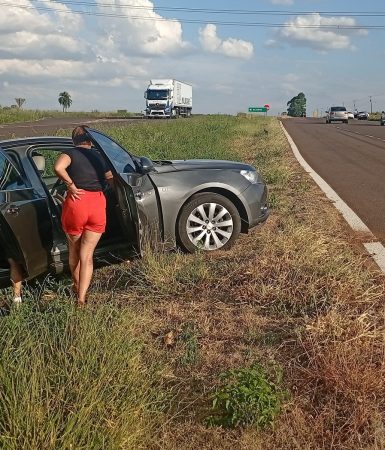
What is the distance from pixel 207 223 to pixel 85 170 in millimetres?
2003

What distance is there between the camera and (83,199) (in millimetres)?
4262

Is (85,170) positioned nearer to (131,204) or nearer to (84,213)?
(84,213)

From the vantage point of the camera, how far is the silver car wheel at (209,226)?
5.90 m

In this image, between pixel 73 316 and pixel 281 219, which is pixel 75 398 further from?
pixel 281 219

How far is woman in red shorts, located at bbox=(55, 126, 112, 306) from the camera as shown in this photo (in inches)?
167

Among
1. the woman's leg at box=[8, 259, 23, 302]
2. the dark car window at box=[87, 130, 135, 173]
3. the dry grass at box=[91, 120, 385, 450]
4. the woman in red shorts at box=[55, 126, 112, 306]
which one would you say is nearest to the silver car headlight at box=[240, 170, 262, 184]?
the dry grass at box=[91, 120, 385, 450]

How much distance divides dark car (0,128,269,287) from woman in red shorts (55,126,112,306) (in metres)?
0.19

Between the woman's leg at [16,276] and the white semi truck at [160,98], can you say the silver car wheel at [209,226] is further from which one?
the white semi truck at [160,98]

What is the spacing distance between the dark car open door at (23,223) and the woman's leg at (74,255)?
0.29m

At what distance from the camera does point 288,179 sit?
1156 cm

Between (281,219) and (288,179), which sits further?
(288,179)

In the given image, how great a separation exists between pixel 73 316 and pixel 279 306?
5.29 ft

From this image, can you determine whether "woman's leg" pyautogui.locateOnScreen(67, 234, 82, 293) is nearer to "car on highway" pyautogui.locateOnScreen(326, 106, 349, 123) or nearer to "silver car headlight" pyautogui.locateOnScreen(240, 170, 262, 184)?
"silver car headlight" pyautogui.locateOnScreen(240, 170, 262, 184)

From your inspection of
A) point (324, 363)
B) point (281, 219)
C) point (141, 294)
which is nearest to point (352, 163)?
point (281, 219)
